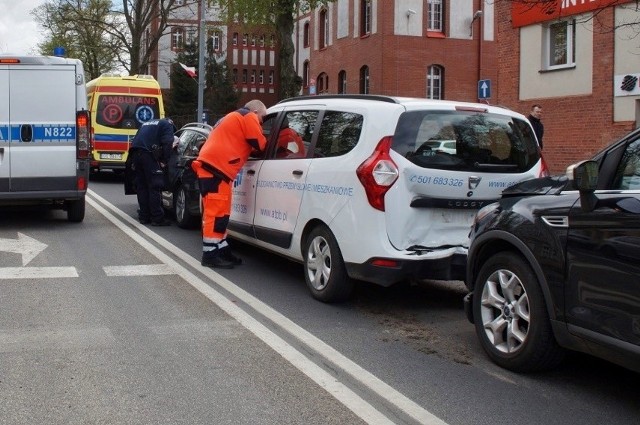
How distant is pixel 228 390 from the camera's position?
14.9 feet

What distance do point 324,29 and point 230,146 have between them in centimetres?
3573

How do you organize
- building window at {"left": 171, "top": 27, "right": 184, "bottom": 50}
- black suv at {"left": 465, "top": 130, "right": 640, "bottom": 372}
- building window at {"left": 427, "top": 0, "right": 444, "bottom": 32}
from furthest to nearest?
building window at {"left": 171, "top": 27, "right": 184, "bottom": 50} < building window at {"left": 427, "top": 0, "right": 444, "bottom": 32} < black suv at {"left": 465, "top": 130, "right": 640, "bottom": 372}

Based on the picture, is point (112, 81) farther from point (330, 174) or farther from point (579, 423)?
point (579, 423)

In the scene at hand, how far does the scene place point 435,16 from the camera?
3728cm

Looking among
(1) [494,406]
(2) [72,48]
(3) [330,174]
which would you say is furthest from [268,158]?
(2) [72,48]

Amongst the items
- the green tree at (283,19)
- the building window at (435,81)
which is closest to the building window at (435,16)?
the building window at (435,81)

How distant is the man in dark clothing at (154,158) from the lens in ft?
38.1

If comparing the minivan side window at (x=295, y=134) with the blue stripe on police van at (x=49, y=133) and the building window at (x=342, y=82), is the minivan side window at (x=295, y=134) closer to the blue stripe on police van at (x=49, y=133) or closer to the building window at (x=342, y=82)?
the blue stripe on police van at (x=49, y=133)

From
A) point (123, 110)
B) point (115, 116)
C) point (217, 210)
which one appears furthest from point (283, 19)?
point (217, 210)

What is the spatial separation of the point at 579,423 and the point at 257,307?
3171mm

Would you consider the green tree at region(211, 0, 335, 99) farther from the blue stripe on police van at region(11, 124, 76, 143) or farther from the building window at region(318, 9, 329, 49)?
the building window at region(318, 9, 329, 49)

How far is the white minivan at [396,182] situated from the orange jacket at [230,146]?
1045 mm

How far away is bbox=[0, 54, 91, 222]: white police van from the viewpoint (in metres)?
10.8

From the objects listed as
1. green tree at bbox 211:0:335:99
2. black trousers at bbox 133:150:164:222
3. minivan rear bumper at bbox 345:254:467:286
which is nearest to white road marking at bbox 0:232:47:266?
black trousers at bbox 133:150:164:222
